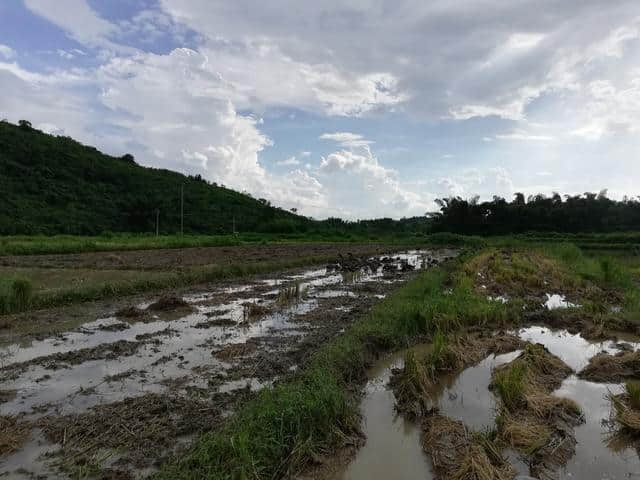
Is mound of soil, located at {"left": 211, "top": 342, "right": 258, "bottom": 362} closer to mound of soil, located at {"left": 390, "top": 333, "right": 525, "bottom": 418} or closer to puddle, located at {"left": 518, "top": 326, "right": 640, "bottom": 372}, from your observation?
mound of soil, located at {"left": 390, "top": 333, "right": 525, "bottom": 418}

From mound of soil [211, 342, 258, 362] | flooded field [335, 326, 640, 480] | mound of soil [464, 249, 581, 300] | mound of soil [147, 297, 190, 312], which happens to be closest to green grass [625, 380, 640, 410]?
flooded field [335, 326, 640, 480]

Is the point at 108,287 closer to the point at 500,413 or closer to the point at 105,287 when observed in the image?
the point at 105,287

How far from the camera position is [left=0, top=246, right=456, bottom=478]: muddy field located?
3883mm

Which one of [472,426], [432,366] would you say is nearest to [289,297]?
[432,366]

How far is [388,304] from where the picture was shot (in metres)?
9.82

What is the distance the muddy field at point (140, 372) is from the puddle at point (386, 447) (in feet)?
4.47

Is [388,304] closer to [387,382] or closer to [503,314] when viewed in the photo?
[503,314]

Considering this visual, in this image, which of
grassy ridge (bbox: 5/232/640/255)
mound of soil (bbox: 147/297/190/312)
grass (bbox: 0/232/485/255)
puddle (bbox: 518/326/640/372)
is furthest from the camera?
grassy ridge (bbox: 5/232/640/255)

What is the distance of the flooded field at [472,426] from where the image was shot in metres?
3.94

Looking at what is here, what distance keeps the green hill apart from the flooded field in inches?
1464

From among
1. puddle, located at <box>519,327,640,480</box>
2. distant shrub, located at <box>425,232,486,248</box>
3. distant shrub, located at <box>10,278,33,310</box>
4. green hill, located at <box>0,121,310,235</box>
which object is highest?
green hill, located at <box>0,121,310,235</box>

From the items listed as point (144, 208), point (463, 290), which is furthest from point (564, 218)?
point (144, 208)

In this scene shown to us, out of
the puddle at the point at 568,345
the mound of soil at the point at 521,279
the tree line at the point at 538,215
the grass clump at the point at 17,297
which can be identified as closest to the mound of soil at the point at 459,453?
the puddle at the point at 568,345

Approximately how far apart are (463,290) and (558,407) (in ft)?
21.2
